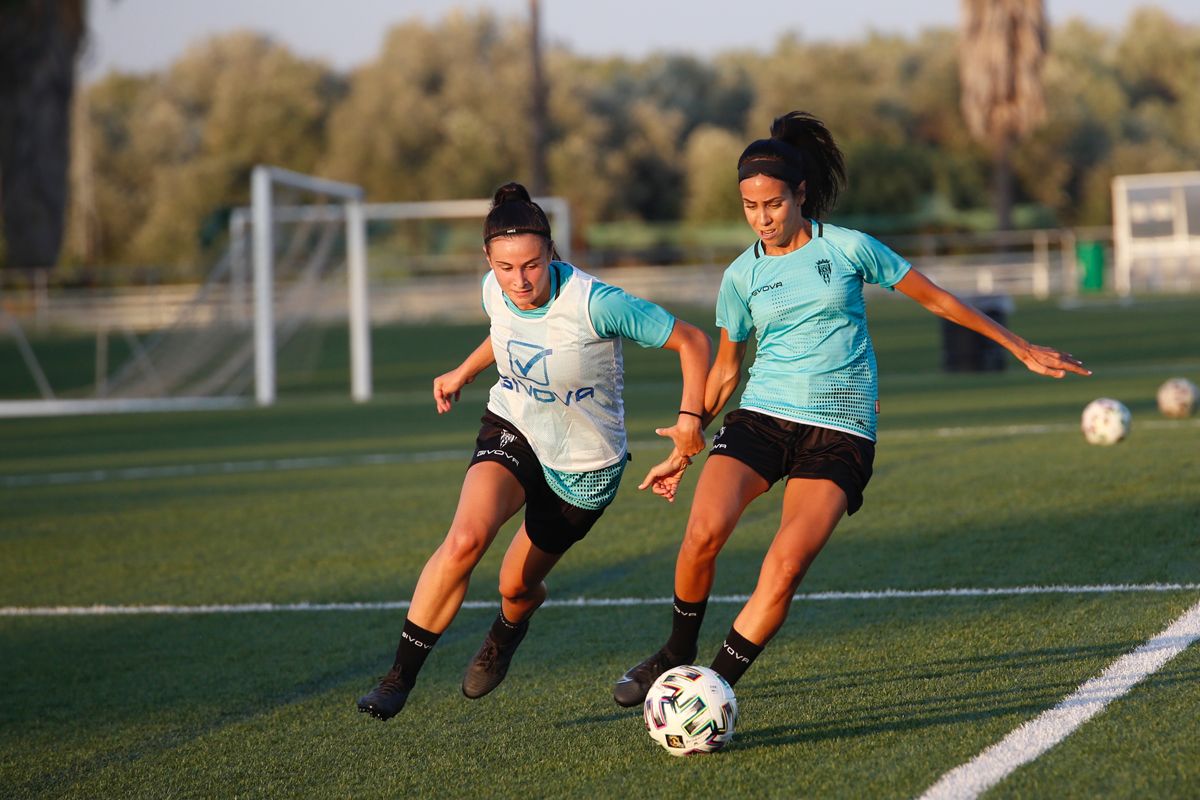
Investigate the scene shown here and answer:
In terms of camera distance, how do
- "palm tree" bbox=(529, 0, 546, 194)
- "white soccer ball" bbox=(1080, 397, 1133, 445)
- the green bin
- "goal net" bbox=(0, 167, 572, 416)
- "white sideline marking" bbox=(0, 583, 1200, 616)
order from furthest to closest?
the green bin → "palm tree" bbox=(529, 0, 546, 194) → "goal net" bbox=(0, 167, 572, 416) → "white soccer ball" bbox=(1080, 397, 1133, 445) → "white sideline marking" bbox=(0, 583, 1200, 616)

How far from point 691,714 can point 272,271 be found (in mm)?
18391

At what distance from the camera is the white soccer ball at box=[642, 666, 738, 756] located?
4.71m

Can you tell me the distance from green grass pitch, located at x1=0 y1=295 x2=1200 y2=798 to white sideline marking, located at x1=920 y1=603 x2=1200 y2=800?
59mm

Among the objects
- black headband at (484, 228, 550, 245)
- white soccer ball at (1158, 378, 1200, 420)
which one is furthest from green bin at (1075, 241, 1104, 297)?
black headband at (484, 228, 550, 245)

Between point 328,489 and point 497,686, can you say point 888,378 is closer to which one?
point 328,489

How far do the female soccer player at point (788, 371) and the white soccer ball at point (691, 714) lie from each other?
1.46 feet

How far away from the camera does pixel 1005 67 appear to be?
160ft

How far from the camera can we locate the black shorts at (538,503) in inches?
219

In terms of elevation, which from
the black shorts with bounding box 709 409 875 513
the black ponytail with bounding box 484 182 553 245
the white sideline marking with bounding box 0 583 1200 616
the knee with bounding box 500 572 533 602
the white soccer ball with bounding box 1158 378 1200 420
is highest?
the black ponytail with bounding box 484 182 553 245

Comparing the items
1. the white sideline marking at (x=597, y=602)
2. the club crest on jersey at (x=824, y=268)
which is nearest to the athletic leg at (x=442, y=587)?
the club crest on jersey at (x=824, y=268)

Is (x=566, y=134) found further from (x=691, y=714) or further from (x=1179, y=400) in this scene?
(x=691, y=714)

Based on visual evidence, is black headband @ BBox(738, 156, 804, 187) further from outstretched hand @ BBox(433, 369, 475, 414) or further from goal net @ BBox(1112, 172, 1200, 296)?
goal net @ BBox(1112, 172, 1200, 296)

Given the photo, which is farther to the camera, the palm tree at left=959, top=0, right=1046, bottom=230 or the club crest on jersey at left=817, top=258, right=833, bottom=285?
the palm tree at left=959, top=0, right=1046, bottom=230

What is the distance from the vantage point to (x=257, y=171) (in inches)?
819
